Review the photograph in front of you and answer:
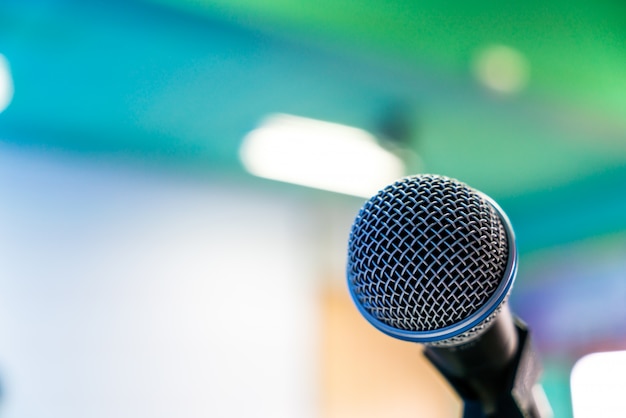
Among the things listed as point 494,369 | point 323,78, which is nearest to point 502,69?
point 323,78

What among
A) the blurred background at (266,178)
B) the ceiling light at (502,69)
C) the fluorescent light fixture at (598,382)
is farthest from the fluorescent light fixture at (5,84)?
the fluorescent light fixture at (598,382)

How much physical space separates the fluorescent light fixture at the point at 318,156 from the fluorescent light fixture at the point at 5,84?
110 centimetres

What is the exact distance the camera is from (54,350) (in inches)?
108

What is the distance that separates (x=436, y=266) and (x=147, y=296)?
2781 mm

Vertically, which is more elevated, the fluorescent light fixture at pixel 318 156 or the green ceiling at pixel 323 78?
the green ceiling at pixel 323 78

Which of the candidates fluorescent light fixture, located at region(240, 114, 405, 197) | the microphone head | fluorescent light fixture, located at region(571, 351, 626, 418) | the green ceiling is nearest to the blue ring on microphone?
Answer: the microphone head

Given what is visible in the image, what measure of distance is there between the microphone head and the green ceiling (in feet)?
4.74

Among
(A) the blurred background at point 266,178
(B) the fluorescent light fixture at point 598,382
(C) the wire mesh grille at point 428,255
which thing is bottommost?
(B) the fluorescent light fixture at point 598,382

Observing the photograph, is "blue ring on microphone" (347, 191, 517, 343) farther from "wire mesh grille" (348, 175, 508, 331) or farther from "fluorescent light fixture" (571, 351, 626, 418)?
"fluorescent light fixture" (571, 351, 626, 418)

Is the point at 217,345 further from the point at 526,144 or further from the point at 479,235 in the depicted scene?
the point at 479,235

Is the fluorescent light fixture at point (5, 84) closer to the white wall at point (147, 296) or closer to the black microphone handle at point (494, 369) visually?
the white wall at point (147, 296)

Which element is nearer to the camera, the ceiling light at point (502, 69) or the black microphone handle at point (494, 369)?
the black microphone handle at point (494, 369)

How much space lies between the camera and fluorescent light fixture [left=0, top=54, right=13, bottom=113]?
2.28m

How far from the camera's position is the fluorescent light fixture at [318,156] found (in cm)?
275
